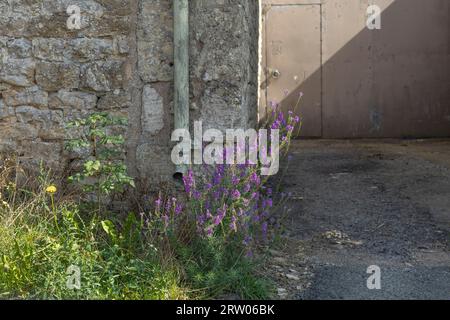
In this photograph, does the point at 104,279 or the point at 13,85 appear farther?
the point at 13,85

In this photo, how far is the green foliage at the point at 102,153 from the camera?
12.6 ft

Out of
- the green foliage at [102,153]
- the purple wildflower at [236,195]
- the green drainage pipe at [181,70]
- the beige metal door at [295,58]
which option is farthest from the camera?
the beige metal door at [295,58]

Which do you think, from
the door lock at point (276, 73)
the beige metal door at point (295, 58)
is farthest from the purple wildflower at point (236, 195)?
the door lock at point (276, 73)

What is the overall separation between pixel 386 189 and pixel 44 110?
320 centimetres

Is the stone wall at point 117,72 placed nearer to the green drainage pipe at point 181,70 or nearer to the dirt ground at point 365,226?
the green drainage pipe at point 181,70

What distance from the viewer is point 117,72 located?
13.9 feet

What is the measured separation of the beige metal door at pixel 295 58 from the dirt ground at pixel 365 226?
144cm

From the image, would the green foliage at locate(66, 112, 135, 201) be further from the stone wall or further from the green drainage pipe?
the green drainage pipe

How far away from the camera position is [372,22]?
873 centimetres

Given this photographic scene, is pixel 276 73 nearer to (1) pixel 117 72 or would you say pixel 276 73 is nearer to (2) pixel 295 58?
(2) pixel 295 58

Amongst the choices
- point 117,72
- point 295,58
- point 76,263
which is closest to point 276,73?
point 295,58

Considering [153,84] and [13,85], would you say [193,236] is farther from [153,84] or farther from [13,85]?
[13,85]

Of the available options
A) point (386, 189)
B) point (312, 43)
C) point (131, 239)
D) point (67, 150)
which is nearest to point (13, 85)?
point (67, 150)
